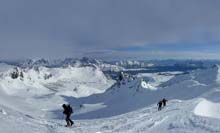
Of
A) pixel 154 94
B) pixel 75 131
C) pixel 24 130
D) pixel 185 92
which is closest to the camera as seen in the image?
pixel 24 130

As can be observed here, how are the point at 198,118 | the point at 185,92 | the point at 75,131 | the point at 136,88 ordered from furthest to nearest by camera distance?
the point at 136,88
the point at 185,92
the point at 198,118
the point at 75,131

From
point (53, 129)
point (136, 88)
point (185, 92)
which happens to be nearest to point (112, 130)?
point (53, 129)

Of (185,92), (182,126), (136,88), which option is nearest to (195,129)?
(182,126)

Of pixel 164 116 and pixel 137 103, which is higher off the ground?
pixel 164 116

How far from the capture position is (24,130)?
101 feet

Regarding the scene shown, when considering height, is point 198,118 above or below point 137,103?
above

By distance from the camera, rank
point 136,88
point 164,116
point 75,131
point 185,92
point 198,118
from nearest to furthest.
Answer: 1. point 75,131
2. point 198,118
3. point 164,116
4. point 185,92
5. point 136,88

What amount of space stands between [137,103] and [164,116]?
426 ft

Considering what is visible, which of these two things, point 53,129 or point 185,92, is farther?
point 185,92

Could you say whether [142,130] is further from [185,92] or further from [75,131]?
[185,92]

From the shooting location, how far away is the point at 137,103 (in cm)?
16850

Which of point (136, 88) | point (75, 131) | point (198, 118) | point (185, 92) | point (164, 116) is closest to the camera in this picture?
point (75, 131)

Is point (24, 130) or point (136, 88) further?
point (136, 88)

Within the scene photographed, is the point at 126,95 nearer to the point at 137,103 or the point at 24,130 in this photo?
the point at 137,103
